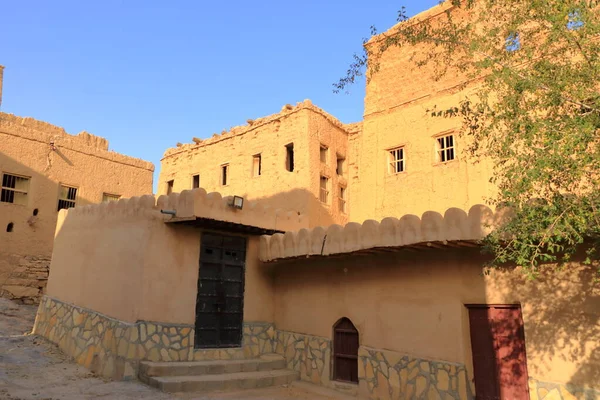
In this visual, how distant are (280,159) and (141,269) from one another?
31.4ft

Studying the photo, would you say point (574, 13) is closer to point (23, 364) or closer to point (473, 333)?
point (473, 333)

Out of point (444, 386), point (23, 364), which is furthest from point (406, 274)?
point (23, 364)

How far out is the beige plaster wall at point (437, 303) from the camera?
6.83m

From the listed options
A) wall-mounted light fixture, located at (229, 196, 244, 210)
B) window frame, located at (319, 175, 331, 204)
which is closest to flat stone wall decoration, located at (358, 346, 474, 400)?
wall-mounted light fixture, located at (229, 196, 244, 210)

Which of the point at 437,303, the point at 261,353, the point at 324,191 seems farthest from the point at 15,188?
the point at 437,303

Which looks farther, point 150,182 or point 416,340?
point 150,182

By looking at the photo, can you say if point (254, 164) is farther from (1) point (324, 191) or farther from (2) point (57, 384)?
(2) point (57, 384)

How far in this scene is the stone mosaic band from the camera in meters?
7.96

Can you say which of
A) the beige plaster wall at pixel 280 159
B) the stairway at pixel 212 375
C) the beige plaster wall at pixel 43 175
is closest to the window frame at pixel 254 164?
the beige plaster wall at pixel 280 159

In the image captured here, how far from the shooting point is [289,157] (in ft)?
61.9

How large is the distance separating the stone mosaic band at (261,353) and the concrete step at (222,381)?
0.67 m

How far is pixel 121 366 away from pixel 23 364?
217 centimetres

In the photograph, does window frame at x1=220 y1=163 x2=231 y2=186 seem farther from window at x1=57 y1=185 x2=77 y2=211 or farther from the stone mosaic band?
the stone mosaic band

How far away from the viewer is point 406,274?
9.03m
